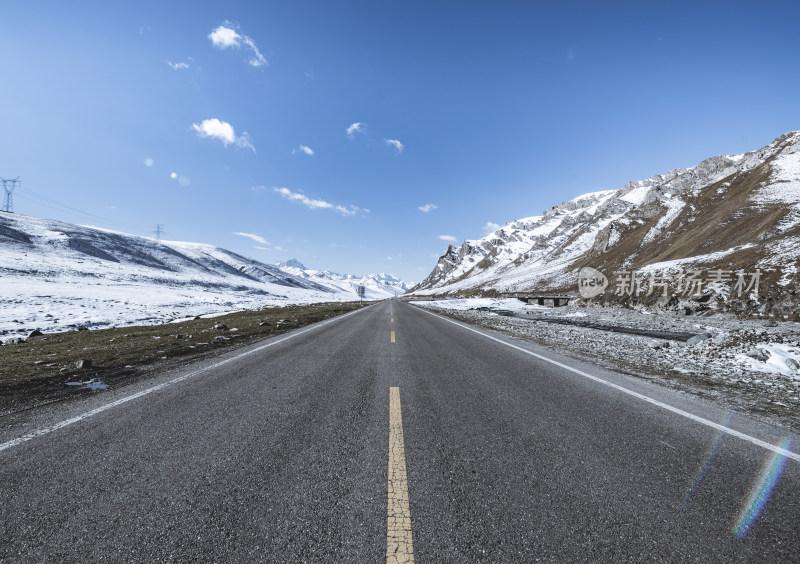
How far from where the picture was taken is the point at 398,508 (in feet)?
8.04

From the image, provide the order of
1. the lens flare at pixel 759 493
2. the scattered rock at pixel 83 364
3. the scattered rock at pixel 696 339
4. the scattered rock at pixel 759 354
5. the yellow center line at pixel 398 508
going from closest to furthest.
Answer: the yellow center line at pixel 398 508 < the lens flare at pixel 759 493 < the scattered rock at pixel 83 364 < the scattered rock at pixel 759 354 < the scattered rock at pixel 696 339

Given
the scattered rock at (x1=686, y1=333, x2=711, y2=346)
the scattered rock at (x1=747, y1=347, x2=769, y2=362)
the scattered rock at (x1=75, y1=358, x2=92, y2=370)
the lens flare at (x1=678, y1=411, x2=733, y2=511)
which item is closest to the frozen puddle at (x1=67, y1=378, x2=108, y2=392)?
the scattered rock at (x1=75, y1=358, x2=92, y2=370)

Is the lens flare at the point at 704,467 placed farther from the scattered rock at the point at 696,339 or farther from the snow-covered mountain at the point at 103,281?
the snow-covered mountain at the point at 103,281

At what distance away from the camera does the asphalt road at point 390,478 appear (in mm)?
2123

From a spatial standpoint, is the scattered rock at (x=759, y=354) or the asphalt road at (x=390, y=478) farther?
the scattered rock at (x=759, y=354)

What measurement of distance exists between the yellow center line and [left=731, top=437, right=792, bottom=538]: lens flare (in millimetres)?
2433

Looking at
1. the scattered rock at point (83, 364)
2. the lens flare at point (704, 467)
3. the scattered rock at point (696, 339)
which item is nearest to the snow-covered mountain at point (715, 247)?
the scattered rock at point (696, 339)

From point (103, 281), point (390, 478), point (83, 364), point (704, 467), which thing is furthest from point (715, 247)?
point (103, 281)

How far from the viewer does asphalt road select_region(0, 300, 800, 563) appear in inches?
83.6

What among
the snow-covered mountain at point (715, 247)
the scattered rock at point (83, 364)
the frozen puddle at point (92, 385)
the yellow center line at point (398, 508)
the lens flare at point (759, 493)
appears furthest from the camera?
the snow-covered mountain at point (715, 247)

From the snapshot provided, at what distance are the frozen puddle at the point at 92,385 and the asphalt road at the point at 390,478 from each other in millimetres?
723

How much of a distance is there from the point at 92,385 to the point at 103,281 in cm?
7124

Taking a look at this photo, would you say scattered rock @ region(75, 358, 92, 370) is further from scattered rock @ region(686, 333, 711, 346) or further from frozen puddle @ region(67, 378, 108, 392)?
scattered rock @ region(686, 333, 711, 346)

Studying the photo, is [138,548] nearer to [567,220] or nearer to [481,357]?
[481,357]
